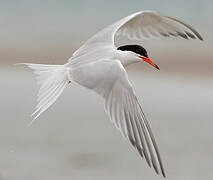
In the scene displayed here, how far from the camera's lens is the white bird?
183cm

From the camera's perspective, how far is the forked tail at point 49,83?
206 centimetres

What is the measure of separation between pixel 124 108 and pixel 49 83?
0.30 meters

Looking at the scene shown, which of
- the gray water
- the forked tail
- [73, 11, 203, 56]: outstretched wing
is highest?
[73, 11, 203, 56]: outstretched wing

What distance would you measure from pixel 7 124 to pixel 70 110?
11.9 inches

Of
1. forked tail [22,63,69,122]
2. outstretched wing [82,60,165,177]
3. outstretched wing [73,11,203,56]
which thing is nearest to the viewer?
outstretched wing [82,60,165,177]

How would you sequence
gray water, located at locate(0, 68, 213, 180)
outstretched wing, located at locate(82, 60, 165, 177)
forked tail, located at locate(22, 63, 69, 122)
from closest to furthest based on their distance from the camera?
1. outstretched wing, located at locate(82, 60, 165, 177)
2. forked tail, located at locate(22, 63, 69, 122)
3. gray water, located at locate(0, 68, 213, 180)

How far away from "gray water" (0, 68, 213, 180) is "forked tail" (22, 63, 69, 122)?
0.99ft

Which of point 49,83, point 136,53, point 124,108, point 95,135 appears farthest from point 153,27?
point 124,108

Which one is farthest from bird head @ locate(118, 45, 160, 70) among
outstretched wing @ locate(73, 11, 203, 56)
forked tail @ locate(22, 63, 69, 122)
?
forked tail @ locate(22, 63, 69, 122)

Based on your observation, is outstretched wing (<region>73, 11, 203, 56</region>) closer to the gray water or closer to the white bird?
the white bird

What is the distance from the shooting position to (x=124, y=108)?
1.94 metres

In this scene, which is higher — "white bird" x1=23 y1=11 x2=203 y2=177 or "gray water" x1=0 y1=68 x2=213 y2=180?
"white bird" x1=23 y1=11 x2=203 y2=177

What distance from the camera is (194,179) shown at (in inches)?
90.2

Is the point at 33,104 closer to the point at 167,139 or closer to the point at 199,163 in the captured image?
the point at 167,139
